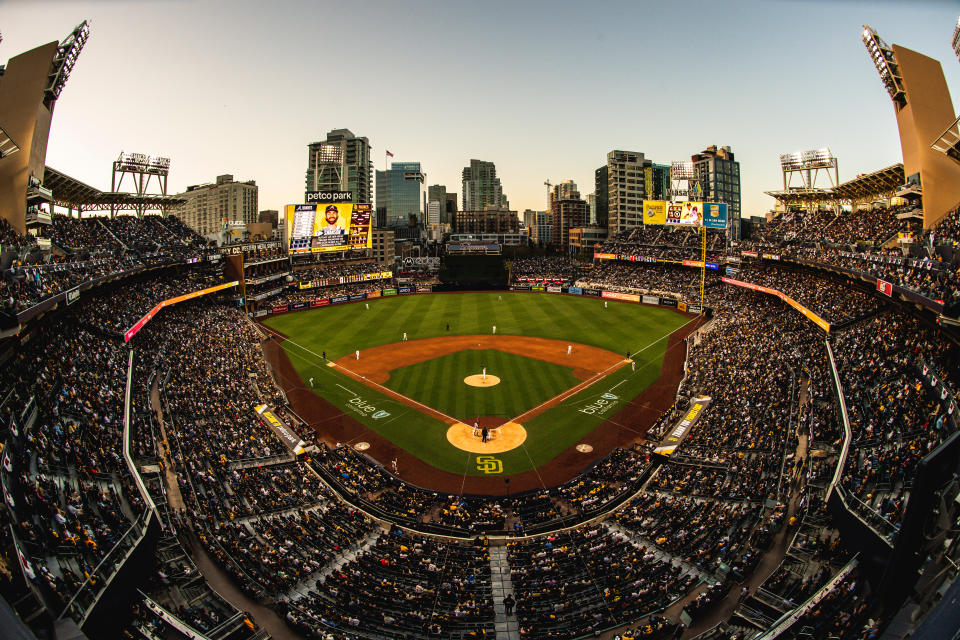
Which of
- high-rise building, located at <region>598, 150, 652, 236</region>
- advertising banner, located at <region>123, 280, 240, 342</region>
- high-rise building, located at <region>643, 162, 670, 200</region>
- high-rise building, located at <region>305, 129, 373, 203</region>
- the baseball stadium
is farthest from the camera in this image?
high-rise building, located at <region>305, 129, 373, 203</region>

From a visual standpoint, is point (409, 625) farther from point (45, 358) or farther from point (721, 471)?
point (45, 358)

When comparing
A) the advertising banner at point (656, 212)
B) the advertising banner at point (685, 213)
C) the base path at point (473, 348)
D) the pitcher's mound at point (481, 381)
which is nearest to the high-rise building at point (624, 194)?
the advertising banner at point (656, 212)

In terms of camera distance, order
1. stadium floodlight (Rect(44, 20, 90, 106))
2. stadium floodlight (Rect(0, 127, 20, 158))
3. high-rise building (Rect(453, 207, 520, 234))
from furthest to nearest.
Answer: high-rise building (Rect(453, 207, 520, 234)) < stadium floodlight (Rect(44, 20, 90, 106)) < stadium floodlight (Rect(0, 127, 20, 158))

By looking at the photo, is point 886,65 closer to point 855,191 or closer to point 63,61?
point 855,191

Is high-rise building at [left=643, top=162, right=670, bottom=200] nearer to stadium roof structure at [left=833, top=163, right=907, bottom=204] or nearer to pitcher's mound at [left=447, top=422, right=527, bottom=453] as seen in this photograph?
stadium roof structure at [left=833, top=163, right=907, bottom=204]

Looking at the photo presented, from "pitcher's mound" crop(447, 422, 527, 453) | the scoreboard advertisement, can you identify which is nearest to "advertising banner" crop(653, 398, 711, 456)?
"pitcher's mound" crop(447, 422, 527, 453)

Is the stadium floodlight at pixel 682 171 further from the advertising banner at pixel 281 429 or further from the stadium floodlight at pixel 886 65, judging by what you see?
the advertising banner at pixel 281 429
